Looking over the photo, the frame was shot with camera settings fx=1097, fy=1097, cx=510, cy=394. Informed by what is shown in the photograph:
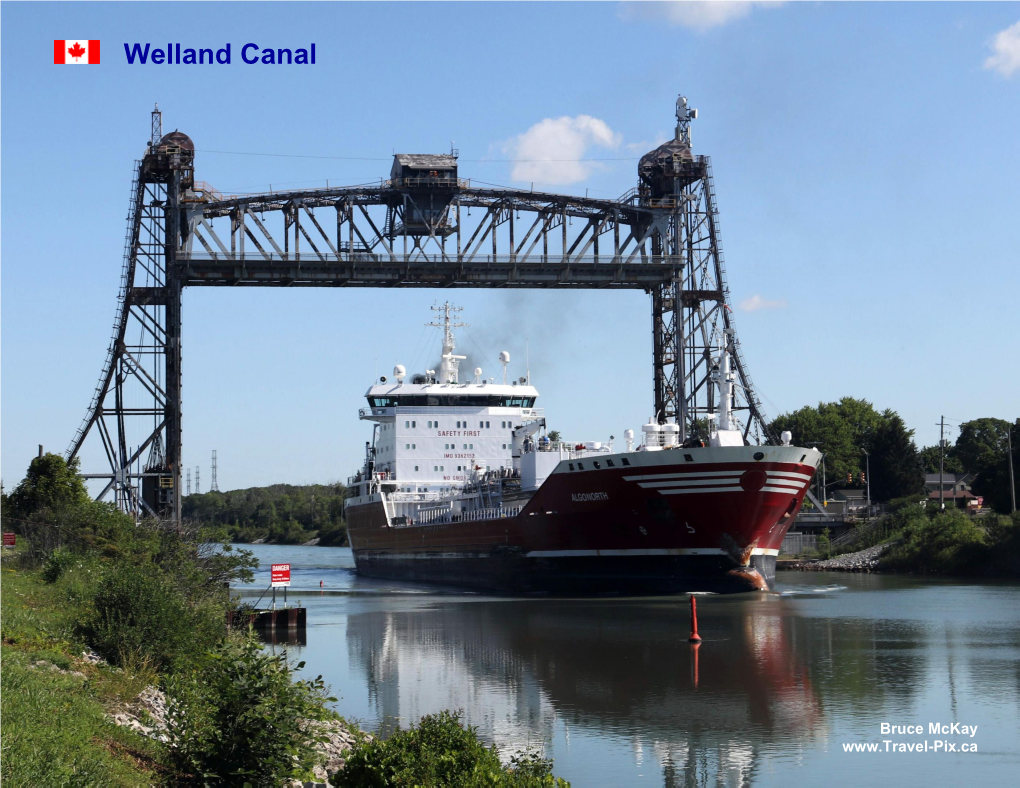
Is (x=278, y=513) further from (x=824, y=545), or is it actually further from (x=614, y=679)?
(x=614, y=679)

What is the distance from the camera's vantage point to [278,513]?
141 m

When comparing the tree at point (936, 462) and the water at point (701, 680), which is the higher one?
the tree at point (936, 462)

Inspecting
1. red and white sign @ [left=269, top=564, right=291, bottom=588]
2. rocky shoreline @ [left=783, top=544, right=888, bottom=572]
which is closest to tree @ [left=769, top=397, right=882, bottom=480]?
rocky shoreline @ [left=783, top=544, right=888, bottom=572]

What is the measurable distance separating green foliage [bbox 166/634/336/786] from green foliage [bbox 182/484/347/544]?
342 feet

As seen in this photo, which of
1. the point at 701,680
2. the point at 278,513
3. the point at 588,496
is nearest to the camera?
the point at 701,680

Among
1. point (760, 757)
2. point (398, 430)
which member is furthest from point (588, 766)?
point (398, 430)

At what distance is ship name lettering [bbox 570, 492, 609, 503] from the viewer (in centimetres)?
3525

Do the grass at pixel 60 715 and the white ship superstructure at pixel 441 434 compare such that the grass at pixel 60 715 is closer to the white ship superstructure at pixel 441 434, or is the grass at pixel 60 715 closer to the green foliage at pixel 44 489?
the green foliage at pixel 44 489

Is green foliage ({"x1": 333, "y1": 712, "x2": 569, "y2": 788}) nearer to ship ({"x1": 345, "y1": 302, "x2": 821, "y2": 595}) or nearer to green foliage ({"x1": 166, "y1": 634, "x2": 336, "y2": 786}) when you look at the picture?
green foliage ({"x1": 166, "y1": 634, "x2": 336, "y2": 786})

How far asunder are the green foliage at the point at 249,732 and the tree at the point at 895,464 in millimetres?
70232

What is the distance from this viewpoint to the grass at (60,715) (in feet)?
30.0

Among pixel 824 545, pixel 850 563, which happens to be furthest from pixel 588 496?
pixel 824 545

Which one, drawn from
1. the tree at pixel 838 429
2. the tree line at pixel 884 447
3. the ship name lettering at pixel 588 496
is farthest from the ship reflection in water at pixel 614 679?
the tree at pixel 838 429

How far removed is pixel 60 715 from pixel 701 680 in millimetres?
13548
